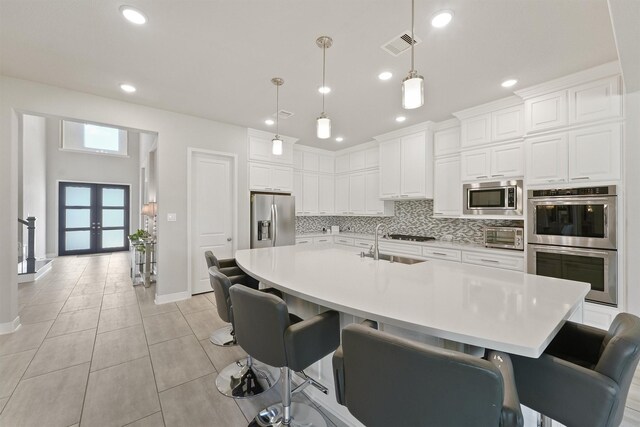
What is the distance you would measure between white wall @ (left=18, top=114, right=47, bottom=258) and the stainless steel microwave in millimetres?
7941

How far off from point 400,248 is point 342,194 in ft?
6.52

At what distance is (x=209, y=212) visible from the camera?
13.7ft

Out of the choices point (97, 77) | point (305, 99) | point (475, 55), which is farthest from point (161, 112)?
point (475, 55)

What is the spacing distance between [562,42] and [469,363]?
2796mm

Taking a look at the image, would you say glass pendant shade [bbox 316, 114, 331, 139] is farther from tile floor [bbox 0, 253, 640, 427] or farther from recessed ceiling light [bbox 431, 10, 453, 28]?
tile floor [bbox 0, 253, 640, 427]

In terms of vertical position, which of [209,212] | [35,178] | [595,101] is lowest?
[209,212]

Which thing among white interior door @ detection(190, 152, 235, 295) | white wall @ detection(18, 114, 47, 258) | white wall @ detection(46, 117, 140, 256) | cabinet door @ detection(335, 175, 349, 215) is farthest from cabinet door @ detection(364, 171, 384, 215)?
white wall @ detection(46, 117, 140, 256)

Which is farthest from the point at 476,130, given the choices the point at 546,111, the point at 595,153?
the point at 595,153

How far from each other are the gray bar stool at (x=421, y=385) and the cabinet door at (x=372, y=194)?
13.6ft

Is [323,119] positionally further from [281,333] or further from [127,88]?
[127,88]

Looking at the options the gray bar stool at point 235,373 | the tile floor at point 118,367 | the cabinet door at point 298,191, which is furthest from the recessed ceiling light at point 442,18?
the cabinet door at point 298,191

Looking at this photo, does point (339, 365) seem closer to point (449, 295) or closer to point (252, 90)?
point (449, 295)

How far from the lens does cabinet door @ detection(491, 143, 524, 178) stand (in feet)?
10.1

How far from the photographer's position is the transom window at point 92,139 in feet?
24.8
